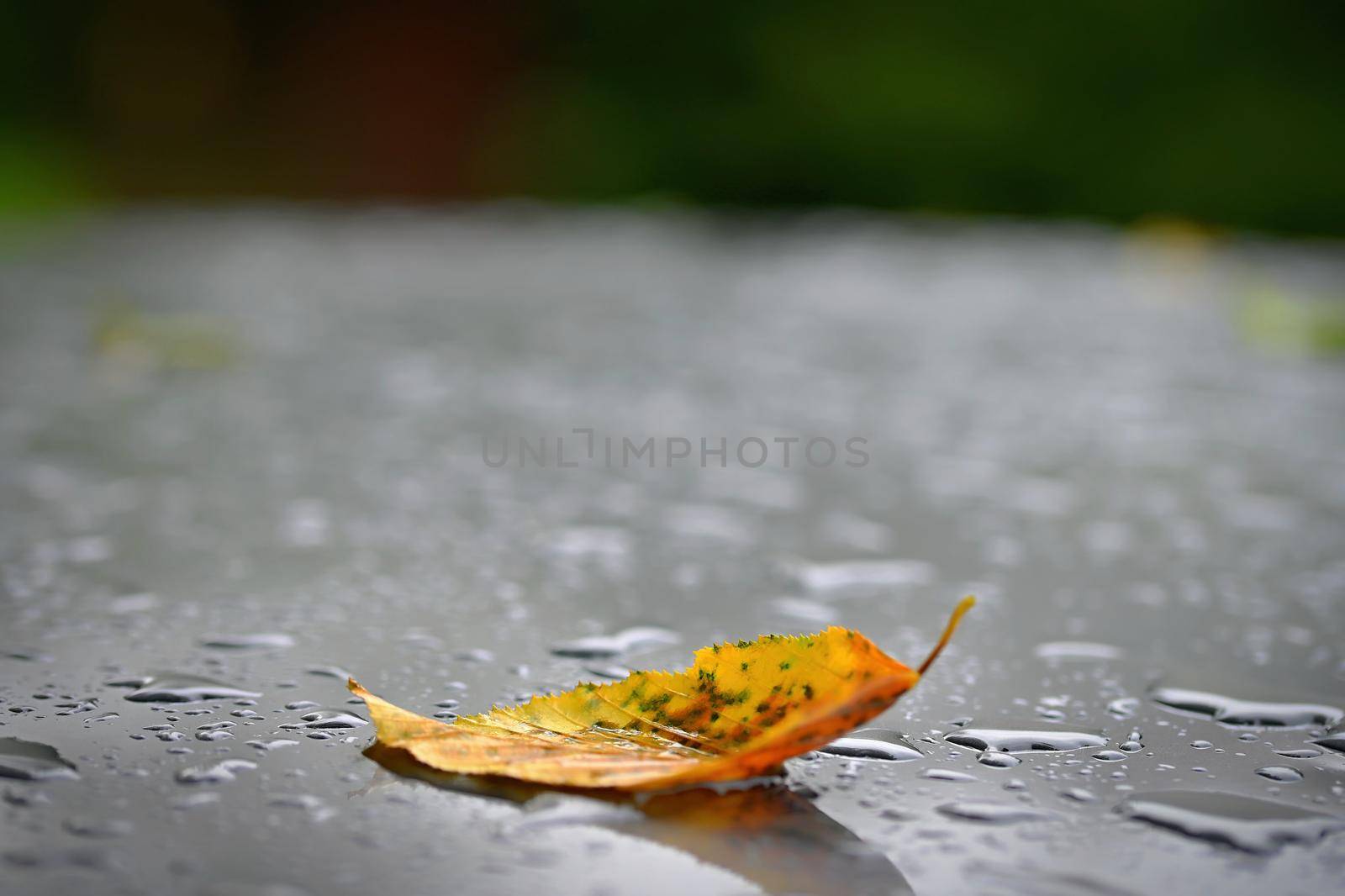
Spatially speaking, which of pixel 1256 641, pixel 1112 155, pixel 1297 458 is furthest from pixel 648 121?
pixel 1256 641

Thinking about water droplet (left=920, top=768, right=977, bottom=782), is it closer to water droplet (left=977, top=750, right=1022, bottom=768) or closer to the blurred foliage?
water droplet (left=977, top=750, right=1022, bottom=768)

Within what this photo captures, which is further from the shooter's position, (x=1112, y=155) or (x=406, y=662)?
(x=1112, y=155)

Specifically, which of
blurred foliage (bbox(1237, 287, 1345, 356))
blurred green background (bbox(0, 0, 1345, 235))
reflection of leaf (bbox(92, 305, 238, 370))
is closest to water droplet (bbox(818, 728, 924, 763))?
reflection of leaf (bbox(92, 305, 238, 370))

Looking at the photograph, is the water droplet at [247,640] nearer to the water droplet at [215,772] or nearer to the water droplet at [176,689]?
the water droplet at [176,689]

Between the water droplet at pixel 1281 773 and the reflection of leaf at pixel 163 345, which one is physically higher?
the reflection of leaf at pixel 163 345

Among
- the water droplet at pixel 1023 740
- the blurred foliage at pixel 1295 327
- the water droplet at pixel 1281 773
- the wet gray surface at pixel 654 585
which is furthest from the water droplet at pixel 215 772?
the blurred foliage at pixel 1295 327

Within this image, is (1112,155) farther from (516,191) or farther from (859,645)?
(859,645)

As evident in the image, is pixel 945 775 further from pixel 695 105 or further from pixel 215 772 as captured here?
pixel 695 105
